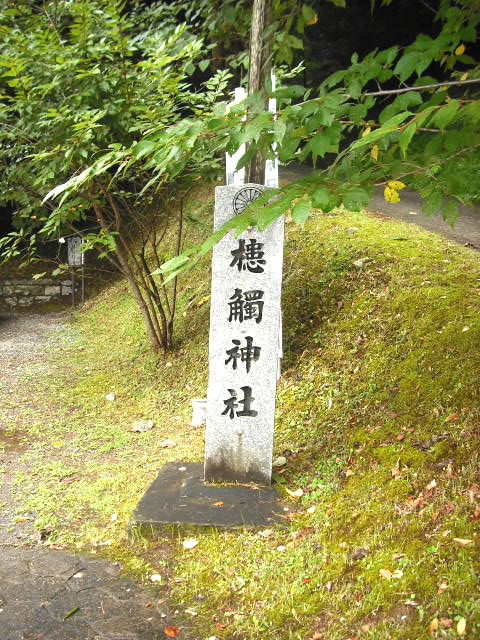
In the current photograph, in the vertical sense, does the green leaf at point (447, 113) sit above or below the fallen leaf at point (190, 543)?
above

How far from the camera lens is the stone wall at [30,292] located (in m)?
14.2

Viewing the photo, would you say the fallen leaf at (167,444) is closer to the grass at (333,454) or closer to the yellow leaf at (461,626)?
the grass at (333,454)

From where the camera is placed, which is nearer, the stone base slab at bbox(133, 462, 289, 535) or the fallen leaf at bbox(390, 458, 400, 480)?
the fallen leaf at bbox(390, 458, 400, 480)

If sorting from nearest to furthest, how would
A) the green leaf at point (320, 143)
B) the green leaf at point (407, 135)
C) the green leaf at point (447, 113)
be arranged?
the green leaf at point (407, 135), the green leaf at point (447, 113), the green leaf at point (320, 143)

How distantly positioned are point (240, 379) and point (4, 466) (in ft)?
8.38

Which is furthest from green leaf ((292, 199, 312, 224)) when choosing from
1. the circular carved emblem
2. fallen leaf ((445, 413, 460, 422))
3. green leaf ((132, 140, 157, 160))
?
fallen leaf ((445, 413, 460, 422))

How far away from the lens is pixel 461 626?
2691 mm

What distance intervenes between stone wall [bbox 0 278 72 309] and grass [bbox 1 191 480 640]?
6637 millimetres

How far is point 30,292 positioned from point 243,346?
11.0 m

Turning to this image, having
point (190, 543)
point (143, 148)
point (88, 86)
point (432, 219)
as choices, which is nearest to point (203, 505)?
point (190, 543)

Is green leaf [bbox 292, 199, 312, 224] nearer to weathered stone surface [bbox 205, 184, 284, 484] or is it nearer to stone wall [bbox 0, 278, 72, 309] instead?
weathered stone surface [bbox 205, 184, 284, 484]

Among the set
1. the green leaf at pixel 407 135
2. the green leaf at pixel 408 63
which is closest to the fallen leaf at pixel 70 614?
the green leaf at pixel 407 135

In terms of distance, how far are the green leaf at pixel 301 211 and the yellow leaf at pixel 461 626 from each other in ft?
6.66

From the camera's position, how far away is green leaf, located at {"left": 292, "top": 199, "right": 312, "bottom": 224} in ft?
6.51
